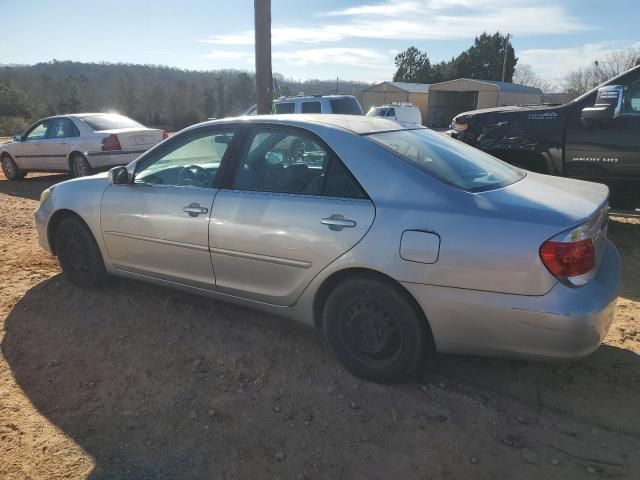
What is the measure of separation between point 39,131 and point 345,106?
23.5 ft

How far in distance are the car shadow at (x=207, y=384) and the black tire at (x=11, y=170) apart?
9006mm

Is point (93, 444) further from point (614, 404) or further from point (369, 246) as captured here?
point (614, 404)

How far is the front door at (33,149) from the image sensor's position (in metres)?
10.9

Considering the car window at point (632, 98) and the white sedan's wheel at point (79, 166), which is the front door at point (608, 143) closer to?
the car window at point (632, 98)

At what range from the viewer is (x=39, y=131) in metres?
11.2

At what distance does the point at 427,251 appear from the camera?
264cm

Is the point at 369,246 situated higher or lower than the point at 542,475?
higher

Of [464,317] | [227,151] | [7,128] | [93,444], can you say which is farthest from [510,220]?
[7,128]

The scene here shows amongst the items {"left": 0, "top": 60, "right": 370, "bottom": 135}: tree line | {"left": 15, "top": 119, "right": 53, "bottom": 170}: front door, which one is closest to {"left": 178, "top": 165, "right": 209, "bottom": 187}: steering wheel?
{"left": 15, "top": 119, "right": 53, "bottom": 170}: front door

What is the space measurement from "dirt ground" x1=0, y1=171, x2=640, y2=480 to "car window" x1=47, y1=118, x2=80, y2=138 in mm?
7415

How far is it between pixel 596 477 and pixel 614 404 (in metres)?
0.66

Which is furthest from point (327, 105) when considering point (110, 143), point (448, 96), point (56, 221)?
point (448, 96)

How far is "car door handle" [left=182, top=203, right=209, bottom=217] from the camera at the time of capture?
3.46 m

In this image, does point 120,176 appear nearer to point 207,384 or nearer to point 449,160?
point 207,384
